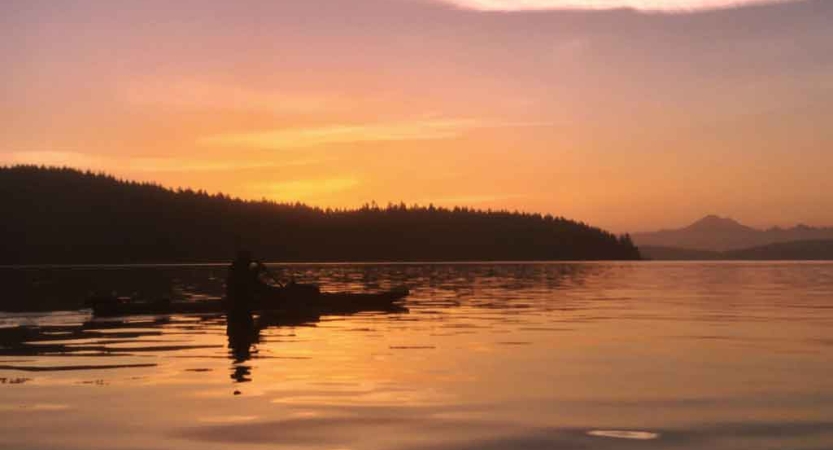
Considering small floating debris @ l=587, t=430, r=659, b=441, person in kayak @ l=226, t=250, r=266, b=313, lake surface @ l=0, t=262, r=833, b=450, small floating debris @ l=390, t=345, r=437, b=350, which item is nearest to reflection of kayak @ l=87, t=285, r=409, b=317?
person in kayak @ l=226, t=250, r=266, b=313

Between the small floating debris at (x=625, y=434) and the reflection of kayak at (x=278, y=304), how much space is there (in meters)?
31.3

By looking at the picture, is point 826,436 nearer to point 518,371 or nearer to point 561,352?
point 518,371

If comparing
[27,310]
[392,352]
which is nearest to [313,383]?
[392,352]

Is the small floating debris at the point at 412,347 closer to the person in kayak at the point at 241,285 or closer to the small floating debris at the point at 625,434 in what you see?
the small floating debris at the point at 625,434

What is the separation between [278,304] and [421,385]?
25.6 m

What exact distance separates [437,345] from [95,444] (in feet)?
55.5

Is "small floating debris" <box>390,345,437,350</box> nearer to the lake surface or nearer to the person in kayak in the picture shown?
the lake surface

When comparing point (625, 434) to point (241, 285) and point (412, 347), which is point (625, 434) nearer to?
point (412, 347)

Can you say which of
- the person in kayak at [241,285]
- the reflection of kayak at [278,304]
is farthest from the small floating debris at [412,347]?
the reflection of kayak at [278,304]

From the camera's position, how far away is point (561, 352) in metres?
28.7

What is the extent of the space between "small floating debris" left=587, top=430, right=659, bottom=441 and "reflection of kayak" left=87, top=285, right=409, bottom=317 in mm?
31255

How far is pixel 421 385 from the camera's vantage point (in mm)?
21578

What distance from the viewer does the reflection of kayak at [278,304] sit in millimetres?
44438

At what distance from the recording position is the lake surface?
15797mm
